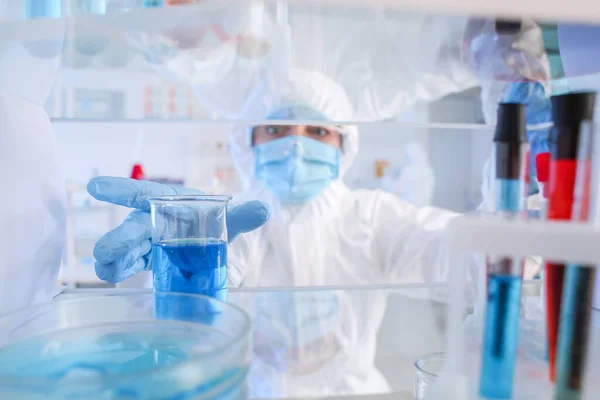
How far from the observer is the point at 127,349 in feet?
1.28

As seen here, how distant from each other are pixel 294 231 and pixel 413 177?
278 cm

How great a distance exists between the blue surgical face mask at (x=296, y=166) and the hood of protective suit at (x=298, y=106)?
10 centimetres

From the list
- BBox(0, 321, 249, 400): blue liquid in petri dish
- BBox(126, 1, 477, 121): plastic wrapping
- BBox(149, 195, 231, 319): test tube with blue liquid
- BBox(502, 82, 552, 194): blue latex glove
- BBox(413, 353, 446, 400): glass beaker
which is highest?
BBox(126, 1, 477, 121): plastic wrapping

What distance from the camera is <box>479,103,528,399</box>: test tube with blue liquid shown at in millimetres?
331

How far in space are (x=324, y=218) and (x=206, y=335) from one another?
4.91 feet

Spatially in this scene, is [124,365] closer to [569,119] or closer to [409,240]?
[569,119]

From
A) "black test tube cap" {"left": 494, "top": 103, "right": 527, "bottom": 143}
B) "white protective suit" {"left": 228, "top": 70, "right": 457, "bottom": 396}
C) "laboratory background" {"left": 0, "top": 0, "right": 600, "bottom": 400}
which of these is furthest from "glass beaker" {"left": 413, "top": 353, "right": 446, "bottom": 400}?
"white protective suit" {"left": 228, "top": 70, "right": 457, "bottom": 396}

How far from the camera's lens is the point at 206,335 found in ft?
1.34

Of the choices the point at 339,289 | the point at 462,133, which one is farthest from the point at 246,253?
the point at 462,133

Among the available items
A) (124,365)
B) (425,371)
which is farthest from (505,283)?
(124,365)

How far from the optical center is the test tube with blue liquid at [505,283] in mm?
331

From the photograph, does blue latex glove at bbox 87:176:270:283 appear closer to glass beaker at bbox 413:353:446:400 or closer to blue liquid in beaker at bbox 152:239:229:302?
blue liquid in beaker at bbox 152:239:229:302

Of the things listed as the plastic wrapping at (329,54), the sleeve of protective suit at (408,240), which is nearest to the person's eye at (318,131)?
the sleeve of protective suit at (408,240)

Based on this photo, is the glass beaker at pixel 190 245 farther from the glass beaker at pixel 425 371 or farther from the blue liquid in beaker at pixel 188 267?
the glass beaker at pixel 425 371
